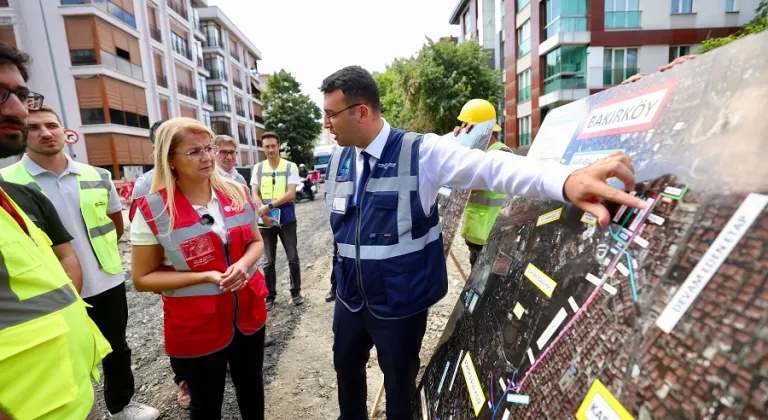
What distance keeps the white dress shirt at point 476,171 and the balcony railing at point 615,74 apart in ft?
62.5

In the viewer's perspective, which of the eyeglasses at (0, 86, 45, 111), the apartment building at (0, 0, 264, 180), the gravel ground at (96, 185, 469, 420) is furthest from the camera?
the apartment building at (0, 0, 264, 180)

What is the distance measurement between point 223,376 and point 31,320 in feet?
3.41

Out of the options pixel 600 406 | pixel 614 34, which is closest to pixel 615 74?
pixel 614 34

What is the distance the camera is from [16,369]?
1074 mm

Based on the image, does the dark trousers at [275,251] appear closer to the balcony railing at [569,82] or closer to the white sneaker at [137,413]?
the white sneaker at [137,413]

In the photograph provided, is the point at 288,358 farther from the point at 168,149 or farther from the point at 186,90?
the point at 186,90

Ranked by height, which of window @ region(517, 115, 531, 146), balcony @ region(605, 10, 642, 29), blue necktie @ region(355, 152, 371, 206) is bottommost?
blue necktie @ region(355, 152, 371, 206)

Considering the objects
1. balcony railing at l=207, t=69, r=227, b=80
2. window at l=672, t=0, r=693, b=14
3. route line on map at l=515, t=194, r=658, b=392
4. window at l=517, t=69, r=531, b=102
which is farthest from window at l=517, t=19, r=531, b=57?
balcony railing at l=207, t=69, r=227, b=80

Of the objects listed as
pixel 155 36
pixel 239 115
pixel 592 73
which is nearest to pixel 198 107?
pixel 155 36

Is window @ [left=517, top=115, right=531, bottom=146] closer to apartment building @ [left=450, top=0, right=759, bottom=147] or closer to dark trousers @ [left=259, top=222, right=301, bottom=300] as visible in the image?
apartment building @ [left=450, top=0, right=759, bottom=147]

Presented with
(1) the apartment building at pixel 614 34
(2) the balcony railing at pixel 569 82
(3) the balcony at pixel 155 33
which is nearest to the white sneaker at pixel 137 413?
(1) the apartment building at pixel 614 34

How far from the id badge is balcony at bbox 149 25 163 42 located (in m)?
27.8

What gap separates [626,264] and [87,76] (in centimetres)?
A: 2506

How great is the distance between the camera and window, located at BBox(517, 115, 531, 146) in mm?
20953
